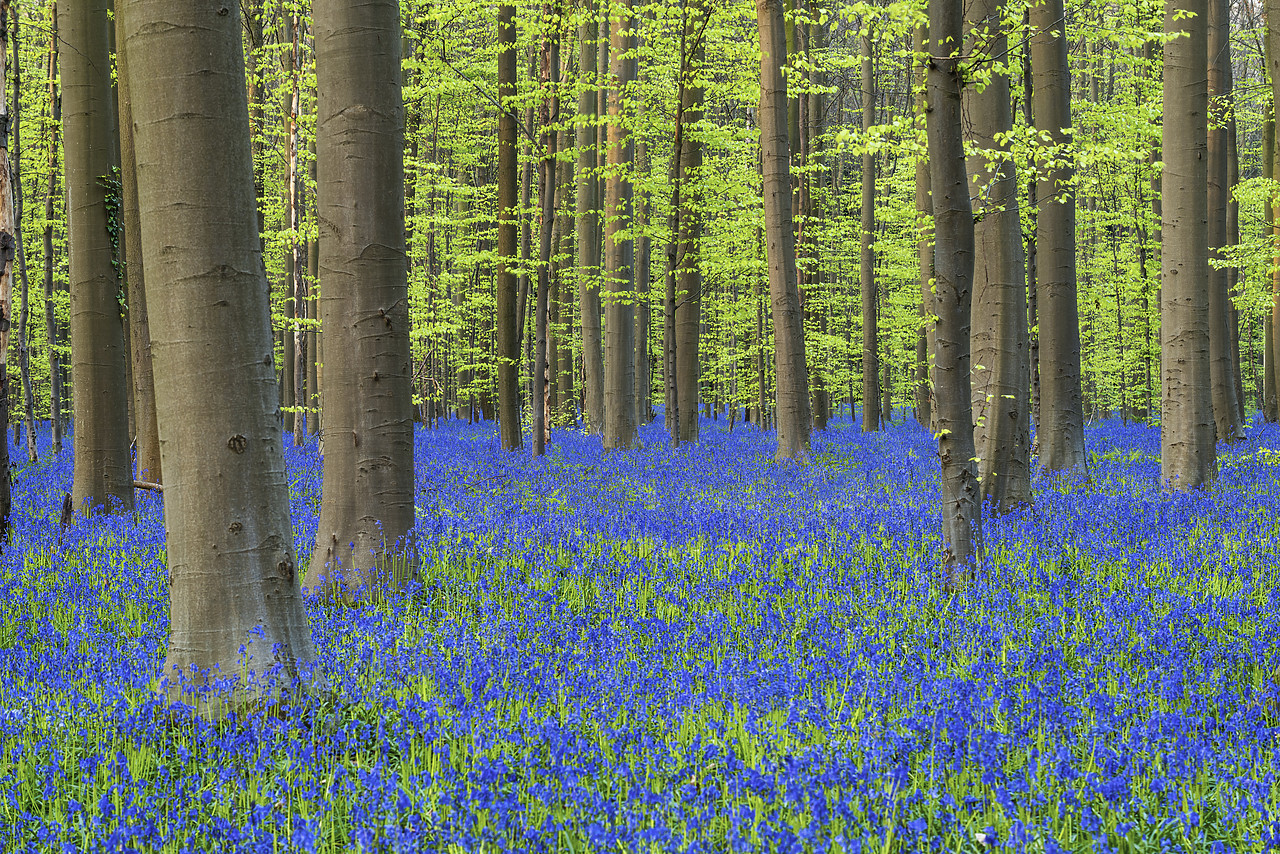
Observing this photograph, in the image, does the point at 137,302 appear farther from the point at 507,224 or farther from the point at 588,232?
the point at 588,232

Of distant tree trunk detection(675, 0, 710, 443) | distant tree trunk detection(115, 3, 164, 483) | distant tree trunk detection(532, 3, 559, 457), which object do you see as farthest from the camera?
distant tree trunk detection(675, 0, 710, 443)

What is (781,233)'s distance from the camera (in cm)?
1438

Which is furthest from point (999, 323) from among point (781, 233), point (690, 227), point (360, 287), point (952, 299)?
point (690, 227)

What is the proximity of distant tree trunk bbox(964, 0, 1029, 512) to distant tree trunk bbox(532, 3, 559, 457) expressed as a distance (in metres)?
7.16

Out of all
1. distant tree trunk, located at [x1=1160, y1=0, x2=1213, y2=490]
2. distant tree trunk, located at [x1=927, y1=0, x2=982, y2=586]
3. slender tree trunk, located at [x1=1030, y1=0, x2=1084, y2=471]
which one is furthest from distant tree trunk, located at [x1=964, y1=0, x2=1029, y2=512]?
distant tree trunk, located at [x1=927, y1=0, x2=982, y2=586]

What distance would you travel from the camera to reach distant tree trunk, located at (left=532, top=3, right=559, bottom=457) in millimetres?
14883

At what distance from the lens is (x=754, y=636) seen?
16.4 feet

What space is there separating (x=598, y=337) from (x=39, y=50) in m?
15.3

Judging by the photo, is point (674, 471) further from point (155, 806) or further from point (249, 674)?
point (155, 806)

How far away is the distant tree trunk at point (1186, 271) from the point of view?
10391mm

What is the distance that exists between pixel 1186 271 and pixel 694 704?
9.66m

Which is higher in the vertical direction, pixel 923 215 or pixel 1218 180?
pixel 1218 180

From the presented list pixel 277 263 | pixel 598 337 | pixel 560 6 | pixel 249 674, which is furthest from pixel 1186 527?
pixel 277 263

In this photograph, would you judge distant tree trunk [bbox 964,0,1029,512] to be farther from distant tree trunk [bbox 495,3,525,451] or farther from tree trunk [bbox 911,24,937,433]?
distant tree trunk [bbox 495,3,525,451]
